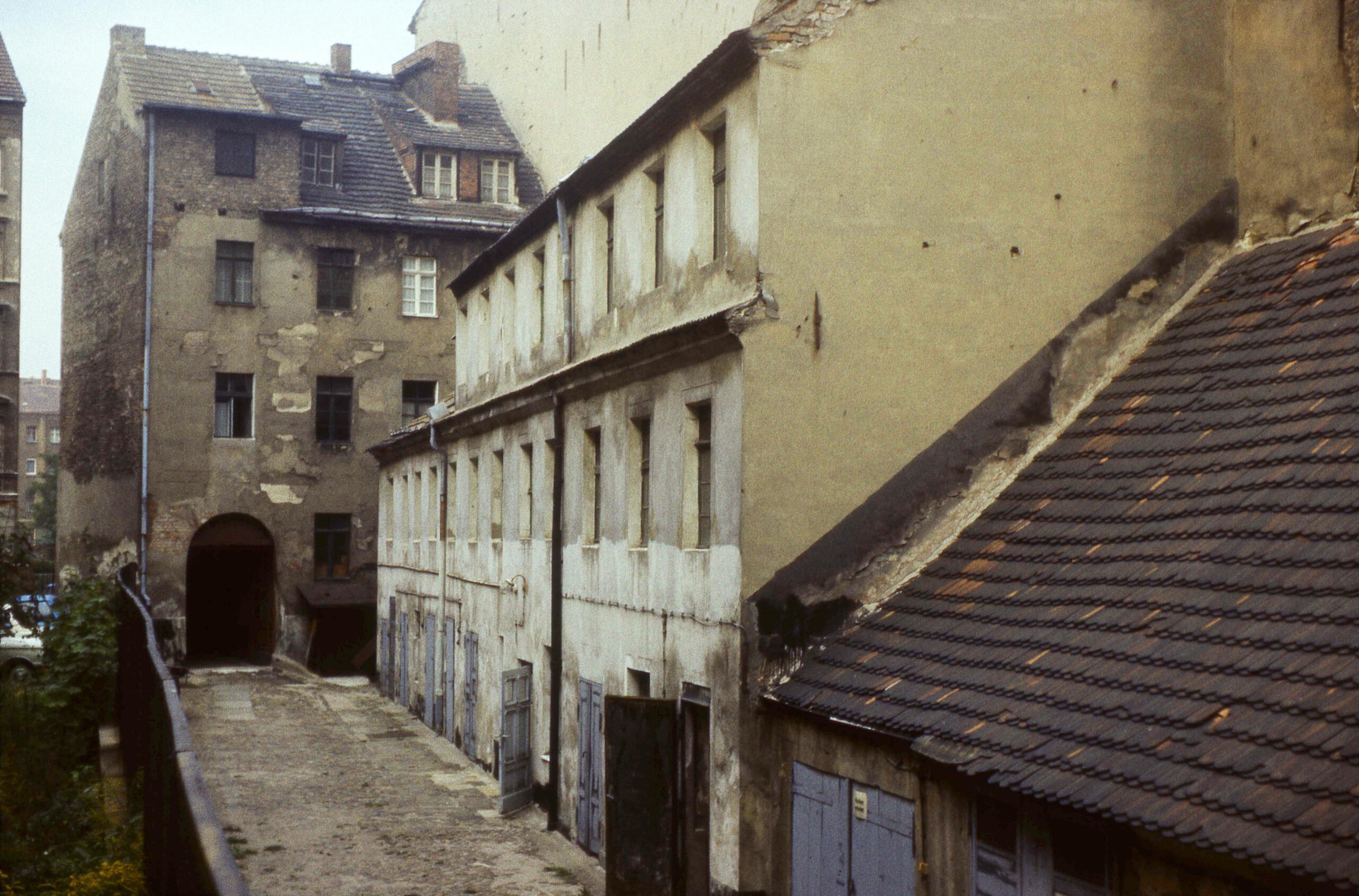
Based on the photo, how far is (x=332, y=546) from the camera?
3541 centimetres

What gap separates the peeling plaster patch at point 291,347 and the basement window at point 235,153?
13.0 feet

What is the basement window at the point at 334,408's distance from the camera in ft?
116

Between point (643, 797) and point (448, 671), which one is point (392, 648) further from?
point (643, 797)

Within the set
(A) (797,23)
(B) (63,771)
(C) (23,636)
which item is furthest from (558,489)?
(C) (23,636)

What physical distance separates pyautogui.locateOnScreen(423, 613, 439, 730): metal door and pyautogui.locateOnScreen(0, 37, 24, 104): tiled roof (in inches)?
949

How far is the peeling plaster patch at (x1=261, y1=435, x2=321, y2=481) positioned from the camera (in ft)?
114

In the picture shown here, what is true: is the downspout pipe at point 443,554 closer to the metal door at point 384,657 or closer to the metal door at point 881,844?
the metal door at point 384,657

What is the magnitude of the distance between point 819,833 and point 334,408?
26211 mm

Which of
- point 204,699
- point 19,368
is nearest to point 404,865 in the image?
point 204,699

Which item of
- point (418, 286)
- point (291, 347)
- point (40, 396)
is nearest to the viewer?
point (291, 347)

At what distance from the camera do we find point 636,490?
16.0 m

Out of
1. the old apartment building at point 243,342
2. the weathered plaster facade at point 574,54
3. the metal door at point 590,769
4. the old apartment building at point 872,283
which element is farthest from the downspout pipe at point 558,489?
the old apartment building at point 243,342

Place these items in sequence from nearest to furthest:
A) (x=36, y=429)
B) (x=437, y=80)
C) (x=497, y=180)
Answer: (x=497, y=180) < (x=437, y=80) < (x=36, y=429)

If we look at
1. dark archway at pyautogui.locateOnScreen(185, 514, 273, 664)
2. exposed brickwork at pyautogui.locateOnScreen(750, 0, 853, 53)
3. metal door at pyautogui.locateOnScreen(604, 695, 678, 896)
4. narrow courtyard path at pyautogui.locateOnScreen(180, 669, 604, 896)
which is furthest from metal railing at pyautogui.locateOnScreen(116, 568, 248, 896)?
dark archway at pyautogui.locateOnScreen(185, 514, 273, 664)
